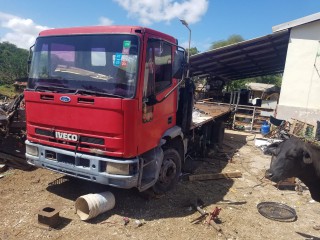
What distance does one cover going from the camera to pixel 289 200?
595cm

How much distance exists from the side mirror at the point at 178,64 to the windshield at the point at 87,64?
1.03m

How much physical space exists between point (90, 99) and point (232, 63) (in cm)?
1494

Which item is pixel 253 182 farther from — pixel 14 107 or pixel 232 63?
pixel 232 63

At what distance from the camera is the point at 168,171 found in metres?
5.66

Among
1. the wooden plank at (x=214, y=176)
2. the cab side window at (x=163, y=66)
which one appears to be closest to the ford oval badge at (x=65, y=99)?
the cab side window at (x=163, y=66)

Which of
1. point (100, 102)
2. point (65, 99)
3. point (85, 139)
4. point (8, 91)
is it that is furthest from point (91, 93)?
point (8, 91)

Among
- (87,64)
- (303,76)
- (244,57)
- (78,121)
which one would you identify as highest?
(244,57)

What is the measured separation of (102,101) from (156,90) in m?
1.02

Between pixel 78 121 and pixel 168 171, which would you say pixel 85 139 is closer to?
pixel 78 121

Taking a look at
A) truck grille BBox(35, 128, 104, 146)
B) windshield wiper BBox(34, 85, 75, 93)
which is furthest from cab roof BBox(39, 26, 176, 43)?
truck grille BBox(35, 128, 104, 146)

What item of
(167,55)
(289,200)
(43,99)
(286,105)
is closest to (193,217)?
(289,200)

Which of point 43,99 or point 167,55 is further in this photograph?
point 167,55

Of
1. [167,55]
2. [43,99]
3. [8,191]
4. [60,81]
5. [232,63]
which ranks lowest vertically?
[8,191]

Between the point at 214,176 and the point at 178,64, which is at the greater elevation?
the point at 178,64
